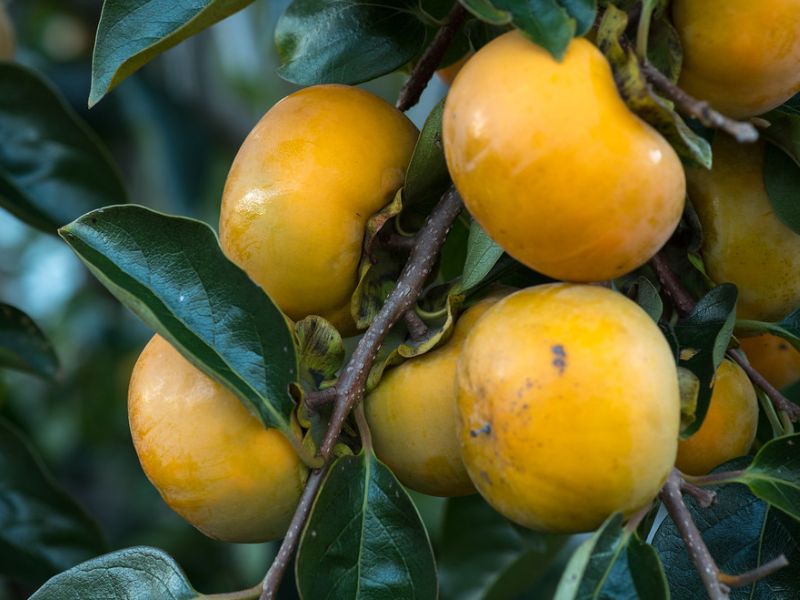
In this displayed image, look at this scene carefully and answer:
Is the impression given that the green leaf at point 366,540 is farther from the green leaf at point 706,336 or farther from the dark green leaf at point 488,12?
the dark green leaf at point 488,12

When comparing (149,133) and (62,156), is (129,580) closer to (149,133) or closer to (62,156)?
(62,156)

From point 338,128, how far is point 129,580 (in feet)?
1.66

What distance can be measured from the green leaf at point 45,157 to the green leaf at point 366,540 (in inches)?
39.9

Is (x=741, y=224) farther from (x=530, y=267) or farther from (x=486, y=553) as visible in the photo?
(x=486, y=553)

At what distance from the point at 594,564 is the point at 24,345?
3.91 feet

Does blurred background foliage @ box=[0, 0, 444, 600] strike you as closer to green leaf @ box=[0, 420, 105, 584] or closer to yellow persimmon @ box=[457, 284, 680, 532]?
green leaf @ box=[0, 420, 105, 584]

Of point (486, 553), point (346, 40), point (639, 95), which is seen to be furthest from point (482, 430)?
point (486, 553)

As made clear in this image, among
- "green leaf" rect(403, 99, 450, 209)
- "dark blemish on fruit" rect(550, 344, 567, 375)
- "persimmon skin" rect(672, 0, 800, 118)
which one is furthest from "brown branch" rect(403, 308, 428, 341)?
"persimmon skin" rect(672, 0, 800, 118)

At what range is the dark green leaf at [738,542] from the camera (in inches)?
40.0

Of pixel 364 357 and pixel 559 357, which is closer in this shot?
pixel 559 357

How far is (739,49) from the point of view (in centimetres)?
92

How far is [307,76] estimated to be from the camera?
3.80 feet

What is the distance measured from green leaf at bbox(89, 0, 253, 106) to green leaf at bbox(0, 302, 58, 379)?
29.7 inches

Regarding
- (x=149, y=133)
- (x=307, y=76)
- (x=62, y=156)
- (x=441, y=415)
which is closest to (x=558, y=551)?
(x=441, y=415)
